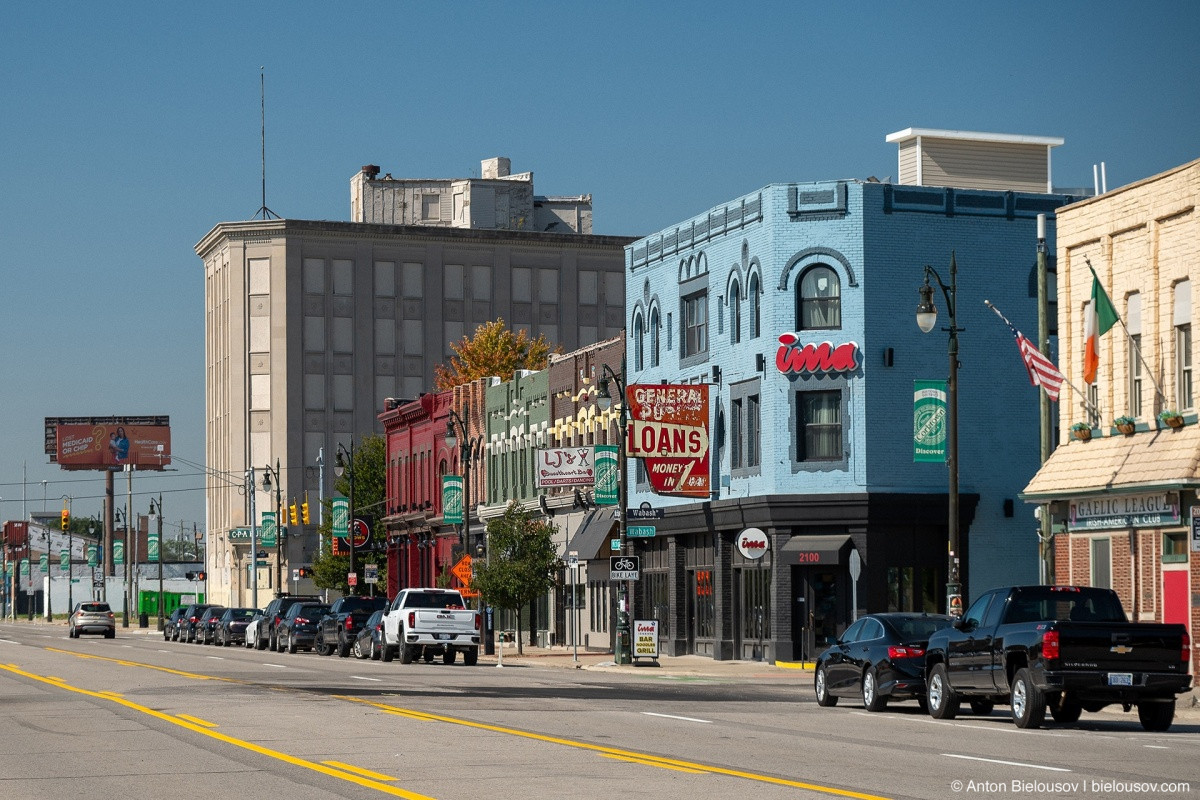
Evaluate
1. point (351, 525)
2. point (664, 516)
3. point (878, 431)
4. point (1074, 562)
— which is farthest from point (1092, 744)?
point (351, 525)

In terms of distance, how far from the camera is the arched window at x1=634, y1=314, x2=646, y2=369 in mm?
55656

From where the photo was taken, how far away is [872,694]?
27141mm

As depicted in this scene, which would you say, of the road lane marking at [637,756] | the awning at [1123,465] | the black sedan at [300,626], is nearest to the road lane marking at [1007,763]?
the road lane marking at [637,756]

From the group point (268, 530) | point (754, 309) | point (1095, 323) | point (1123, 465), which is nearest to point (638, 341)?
point (754, 309)

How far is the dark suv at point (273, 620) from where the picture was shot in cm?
6088

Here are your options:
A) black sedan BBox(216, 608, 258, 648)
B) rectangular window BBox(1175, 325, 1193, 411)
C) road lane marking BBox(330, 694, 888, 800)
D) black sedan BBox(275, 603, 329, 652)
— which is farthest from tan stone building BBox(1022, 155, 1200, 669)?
black sedan BBox(216, 608, 258, 648)

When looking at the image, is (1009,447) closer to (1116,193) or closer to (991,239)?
(991,239)

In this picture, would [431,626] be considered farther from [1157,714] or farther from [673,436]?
[1157,714]

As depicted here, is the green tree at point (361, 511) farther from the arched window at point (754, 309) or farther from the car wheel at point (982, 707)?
the car wheel at point (982, 707)

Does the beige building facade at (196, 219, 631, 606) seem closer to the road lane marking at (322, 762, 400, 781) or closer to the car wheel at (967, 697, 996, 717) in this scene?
the car wheel at (967, 697, 996, 717)

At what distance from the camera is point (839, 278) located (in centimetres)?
4634

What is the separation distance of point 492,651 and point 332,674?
56.4 feet

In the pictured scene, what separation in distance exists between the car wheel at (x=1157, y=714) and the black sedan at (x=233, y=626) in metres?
48.5

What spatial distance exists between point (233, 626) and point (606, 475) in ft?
68.8
